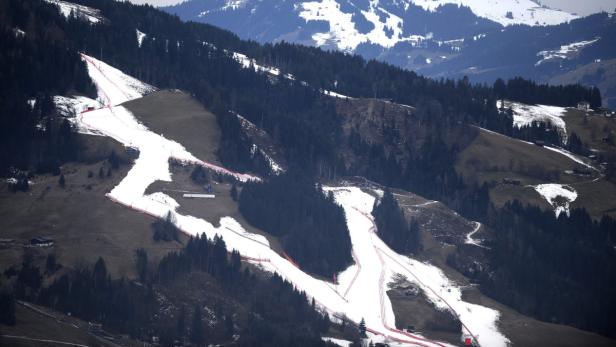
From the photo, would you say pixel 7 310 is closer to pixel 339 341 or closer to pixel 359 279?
pixel 339 341

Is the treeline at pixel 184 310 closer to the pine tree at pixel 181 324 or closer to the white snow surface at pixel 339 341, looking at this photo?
the pine tree at pixel 181 324

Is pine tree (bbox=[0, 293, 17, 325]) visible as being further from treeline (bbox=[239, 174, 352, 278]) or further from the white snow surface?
treeline (bbox=[239, 174, 352, 278])

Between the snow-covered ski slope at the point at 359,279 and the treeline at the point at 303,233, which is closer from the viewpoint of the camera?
the snow-covered ski slope at the point at 359,279

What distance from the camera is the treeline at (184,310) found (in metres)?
148

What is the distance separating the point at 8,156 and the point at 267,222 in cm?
4754

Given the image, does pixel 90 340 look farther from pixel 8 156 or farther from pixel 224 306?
pixel 8 156

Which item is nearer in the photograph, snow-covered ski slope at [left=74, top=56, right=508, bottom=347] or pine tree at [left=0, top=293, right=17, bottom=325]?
pine tree at [left=0, top=293, right=17, bottom=325]

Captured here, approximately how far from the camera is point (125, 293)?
15338 cm

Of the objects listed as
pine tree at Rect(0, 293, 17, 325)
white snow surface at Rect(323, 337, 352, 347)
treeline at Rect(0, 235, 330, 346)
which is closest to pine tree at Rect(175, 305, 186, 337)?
treeline at Rect(0, 235, 330, 346)

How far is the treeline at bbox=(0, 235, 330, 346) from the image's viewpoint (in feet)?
486

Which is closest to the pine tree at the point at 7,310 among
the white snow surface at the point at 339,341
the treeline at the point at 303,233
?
the white snow surface at the point at 339,341

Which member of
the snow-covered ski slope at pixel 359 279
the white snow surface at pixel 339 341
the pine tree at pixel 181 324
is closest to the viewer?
the pine tree at pixel 181 324

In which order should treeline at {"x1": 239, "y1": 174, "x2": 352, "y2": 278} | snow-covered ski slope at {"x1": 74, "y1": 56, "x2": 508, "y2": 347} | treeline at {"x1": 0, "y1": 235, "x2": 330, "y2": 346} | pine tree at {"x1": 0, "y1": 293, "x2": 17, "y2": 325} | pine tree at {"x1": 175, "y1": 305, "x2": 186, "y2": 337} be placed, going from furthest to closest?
1. treeline at {"x1": 239, "y1": 174, "x2": 352, "y2": 278}
2. snow-covered ski slope at {"x1": 74, "y1": 56, "x2": 508, "y2": 347}
3. pine tree at {"x1": 175, "y1": 305, "x2": 186, "y2": 337}
4. treeline at {"x1": 0, "y1": 235, "x2": 330, "y2": 346}
5. pine tree at {"x1": 0, "y1": 293, "x2": 17, "y2": 325}

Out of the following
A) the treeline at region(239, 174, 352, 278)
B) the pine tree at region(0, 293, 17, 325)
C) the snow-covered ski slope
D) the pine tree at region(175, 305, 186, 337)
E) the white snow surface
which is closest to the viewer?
the pine tree at region(0, 293, 17, 325)
